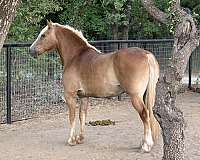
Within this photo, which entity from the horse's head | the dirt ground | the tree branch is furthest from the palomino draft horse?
the tree branch

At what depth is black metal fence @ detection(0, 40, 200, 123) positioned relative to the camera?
9492 millimetres

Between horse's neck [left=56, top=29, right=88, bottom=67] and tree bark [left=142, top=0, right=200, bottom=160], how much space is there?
2.50m

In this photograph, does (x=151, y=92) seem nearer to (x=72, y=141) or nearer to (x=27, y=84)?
(x=72, y=141)

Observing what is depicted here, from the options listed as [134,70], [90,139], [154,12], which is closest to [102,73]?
[134,70]

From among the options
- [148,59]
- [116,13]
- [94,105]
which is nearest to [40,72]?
[94,105]

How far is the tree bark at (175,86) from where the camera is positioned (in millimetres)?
5332

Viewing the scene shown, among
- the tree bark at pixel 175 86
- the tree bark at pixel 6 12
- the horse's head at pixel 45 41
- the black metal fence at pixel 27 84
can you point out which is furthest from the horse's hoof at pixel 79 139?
the tree bark at pixel 6 12

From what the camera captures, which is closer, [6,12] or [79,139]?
[6,12]

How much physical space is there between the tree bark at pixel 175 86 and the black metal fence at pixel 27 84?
4596 mm

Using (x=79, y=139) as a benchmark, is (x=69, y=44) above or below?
above

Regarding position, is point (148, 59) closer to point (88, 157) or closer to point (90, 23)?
point (88, 157)

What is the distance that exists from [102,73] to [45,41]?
1.19m

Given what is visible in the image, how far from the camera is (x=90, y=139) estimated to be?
7727mm

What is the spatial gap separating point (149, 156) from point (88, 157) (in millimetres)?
780
